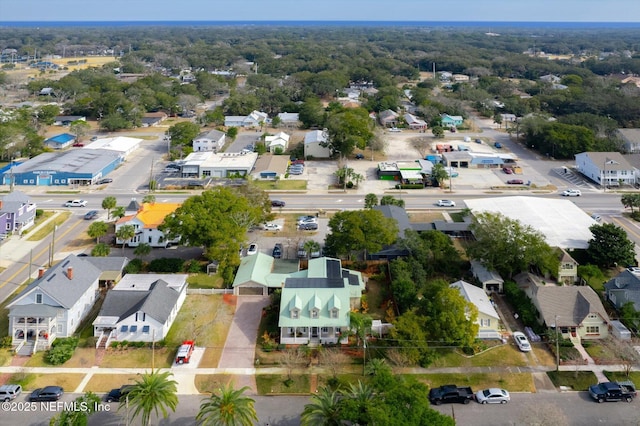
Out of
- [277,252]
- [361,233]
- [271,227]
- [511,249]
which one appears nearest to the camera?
[511,249]

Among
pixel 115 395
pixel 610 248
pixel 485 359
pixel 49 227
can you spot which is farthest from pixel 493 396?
pixel 49 227

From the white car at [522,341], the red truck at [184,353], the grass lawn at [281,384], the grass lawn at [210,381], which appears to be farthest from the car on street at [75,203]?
the white car at [522,341]

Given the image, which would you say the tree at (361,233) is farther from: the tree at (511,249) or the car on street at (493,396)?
the car on street at (493,396)

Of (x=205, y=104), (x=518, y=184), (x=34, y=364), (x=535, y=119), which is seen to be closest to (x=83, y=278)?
(x=34, y=364)

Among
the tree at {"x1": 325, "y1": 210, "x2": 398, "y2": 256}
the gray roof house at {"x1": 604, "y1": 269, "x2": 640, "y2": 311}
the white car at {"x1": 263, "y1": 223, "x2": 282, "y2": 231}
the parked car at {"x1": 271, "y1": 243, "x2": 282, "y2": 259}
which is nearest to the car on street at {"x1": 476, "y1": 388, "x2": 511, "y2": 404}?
the gray roof house at {"x1": 604, "y1": 269, "x2": 640, "y2": 311}

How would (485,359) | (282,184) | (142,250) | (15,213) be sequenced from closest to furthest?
(485,359) → (142,250) → (15,213) → (282,184)

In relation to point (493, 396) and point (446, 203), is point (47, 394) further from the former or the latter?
point (446, 203)
